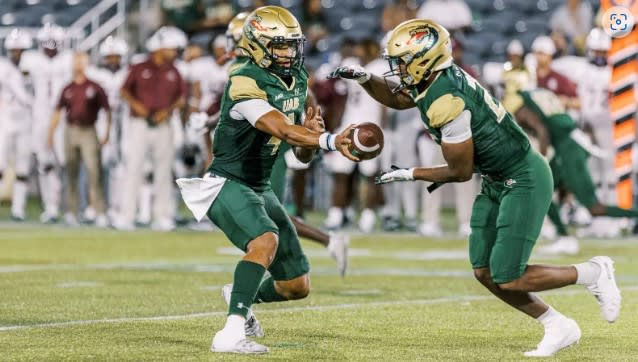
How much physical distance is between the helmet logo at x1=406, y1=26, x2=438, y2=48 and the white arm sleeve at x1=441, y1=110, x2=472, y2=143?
36cm

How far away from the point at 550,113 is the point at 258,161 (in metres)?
6.03

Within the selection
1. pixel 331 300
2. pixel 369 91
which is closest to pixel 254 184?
pixel 369 91

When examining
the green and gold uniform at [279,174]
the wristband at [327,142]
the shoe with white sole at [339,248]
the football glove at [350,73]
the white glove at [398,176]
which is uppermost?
the football glove at [350,73]

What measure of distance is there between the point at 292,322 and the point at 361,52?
26.3 ft

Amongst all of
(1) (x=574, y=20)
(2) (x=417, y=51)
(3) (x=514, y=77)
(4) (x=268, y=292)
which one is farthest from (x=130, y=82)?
(2) (x=417, y=51)

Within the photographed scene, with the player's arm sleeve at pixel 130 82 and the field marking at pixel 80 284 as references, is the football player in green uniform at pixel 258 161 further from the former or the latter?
the player's arm sleeve at pixel 130 82

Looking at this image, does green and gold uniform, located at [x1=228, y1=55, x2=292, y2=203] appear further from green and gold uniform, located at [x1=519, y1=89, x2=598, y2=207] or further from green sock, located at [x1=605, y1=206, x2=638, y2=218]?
green sock, located at [x1=605, y1=206, x2=638, y2=218]

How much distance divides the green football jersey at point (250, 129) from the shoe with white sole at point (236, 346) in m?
0.88

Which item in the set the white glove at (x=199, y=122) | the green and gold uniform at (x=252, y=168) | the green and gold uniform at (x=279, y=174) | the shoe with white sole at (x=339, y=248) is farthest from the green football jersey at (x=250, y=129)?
the white glove at (x=199, y=122)

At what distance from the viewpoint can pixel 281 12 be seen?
669 centimetres

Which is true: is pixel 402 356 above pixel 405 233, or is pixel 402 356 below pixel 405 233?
above

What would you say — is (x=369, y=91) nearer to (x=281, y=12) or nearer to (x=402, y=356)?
(x=281, y=12)

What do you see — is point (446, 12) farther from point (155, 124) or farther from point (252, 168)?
point (252, 168)

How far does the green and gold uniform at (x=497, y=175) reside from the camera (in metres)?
6.21
